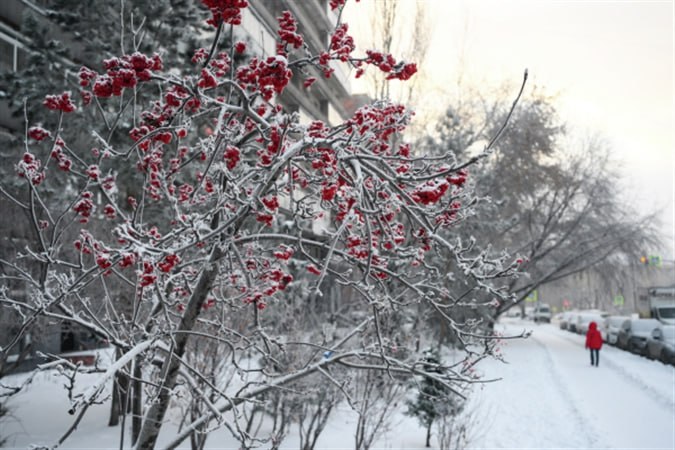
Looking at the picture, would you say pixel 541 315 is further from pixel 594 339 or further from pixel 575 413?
pixel 575 413

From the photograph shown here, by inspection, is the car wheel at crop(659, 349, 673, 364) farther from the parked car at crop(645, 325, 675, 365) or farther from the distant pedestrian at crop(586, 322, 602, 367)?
the distant pedestrian at crop(586, 322, 602, 367)

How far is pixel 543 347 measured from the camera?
2634 cm

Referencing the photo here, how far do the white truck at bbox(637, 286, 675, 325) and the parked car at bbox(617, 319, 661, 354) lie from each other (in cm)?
279

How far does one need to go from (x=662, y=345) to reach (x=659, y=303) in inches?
379

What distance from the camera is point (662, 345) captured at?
→ 1928 cm

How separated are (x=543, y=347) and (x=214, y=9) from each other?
26413 millimetres

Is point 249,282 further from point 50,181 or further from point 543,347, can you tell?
point 543,347

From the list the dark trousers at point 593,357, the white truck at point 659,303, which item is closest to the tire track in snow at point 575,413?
the dark trousers at point 593,357

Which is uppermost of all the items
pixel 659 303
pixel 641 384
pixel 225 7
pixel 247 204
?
pixel 225 7

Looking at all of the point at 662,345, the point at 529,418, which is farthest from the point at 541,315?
the point at 529,418

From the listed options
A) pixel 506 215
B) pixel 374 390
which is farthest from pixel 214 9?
pixel 506 215

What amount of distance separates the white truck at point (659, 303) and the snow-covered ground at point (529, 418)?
10364 mm

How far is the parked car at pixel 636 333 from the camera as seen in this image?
2231 centimetres

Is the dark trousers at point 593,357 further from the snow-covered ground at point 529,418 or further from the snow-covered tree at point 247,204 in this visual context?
the snow-covered tree at point 247,204
